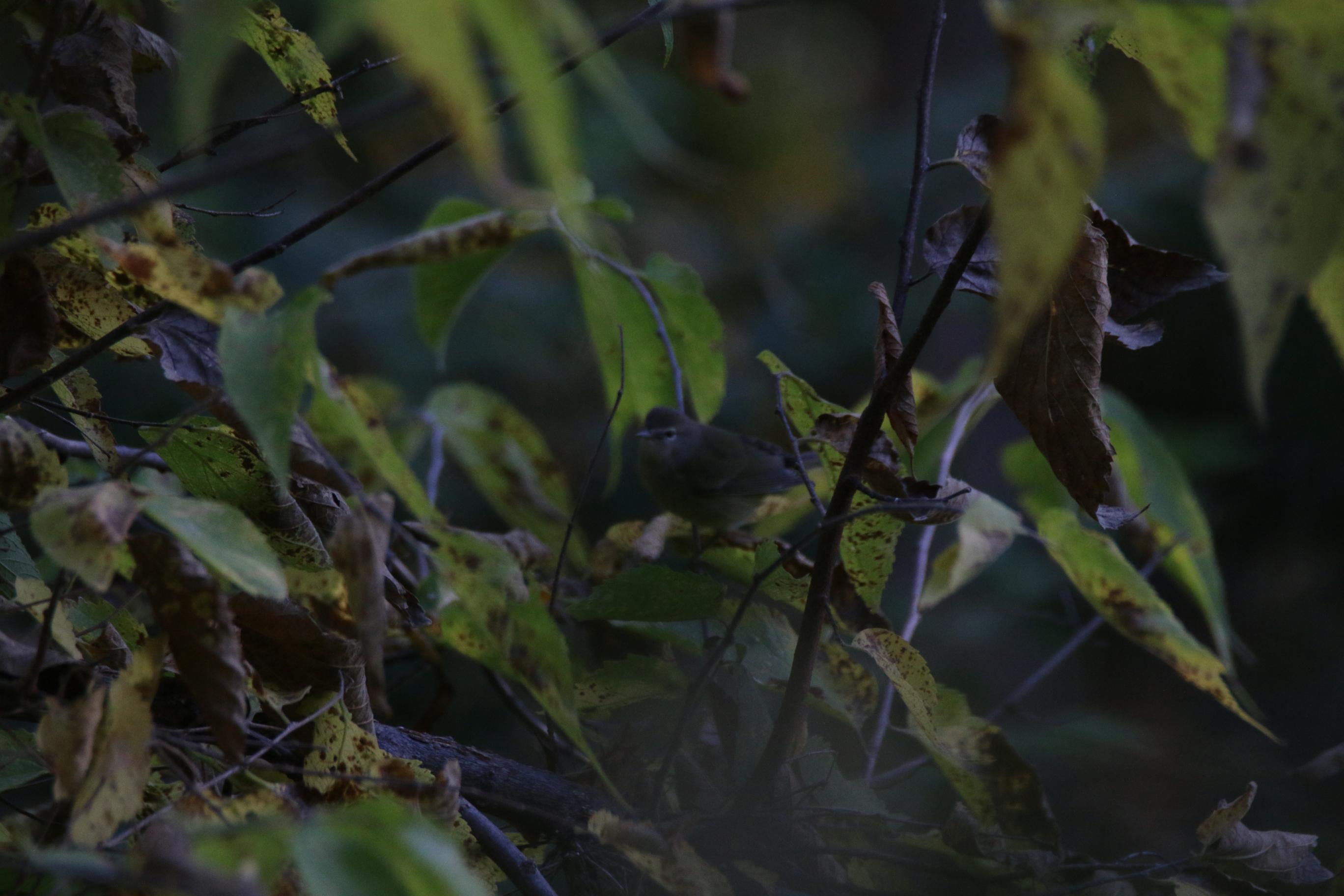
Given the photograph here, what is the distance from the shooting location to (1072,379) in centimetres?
77

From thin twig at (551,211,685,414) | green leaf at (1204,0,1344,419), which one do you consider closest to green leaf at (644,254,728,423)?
thin twig at (551,211,685,414)

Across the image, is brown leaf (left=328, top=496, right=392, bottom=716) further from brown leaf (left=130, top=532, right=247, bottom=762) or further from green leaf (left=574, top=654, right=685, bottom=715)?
green leaf (left=574, top=654, right=685, bottom=715)

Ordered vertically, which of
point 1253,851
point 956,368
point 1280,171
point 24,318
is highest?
point 1280,171

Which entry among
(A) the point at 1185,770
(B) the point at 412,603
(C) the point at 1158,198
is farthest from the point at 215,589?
(C) the point at 1158,198

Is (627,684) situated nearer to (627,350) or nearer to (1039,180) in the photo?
(627,350)

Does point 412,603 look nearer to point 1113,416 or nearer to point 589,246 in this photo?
point 589,246

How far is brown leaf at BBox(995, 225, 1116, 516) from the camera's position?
2.47ft

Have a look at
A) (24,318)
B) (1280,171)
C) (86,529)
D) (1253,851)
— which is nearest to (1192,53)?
(1280,171)

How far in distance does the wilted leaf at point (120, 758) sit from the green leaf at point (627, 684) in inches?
17.9

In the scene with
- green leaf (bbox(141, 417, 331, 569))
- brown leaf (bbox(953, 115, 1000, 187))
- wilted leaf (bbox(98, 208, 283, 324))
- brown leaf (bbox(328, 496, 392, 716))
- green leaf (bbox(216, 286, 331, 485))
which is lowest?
green leaf (bbox(141, 417, 331, 569))

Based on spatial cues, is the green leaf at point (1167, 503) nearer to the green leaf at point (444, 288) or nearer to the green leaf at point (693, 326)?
the green leaf at point (693, 326)

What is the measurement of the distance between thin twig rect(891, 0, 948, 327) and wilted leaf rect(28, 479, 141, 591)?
0.59 meters

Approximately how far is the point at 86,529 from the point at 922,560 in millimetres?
934

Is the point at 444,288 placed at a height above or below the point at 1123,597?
above
